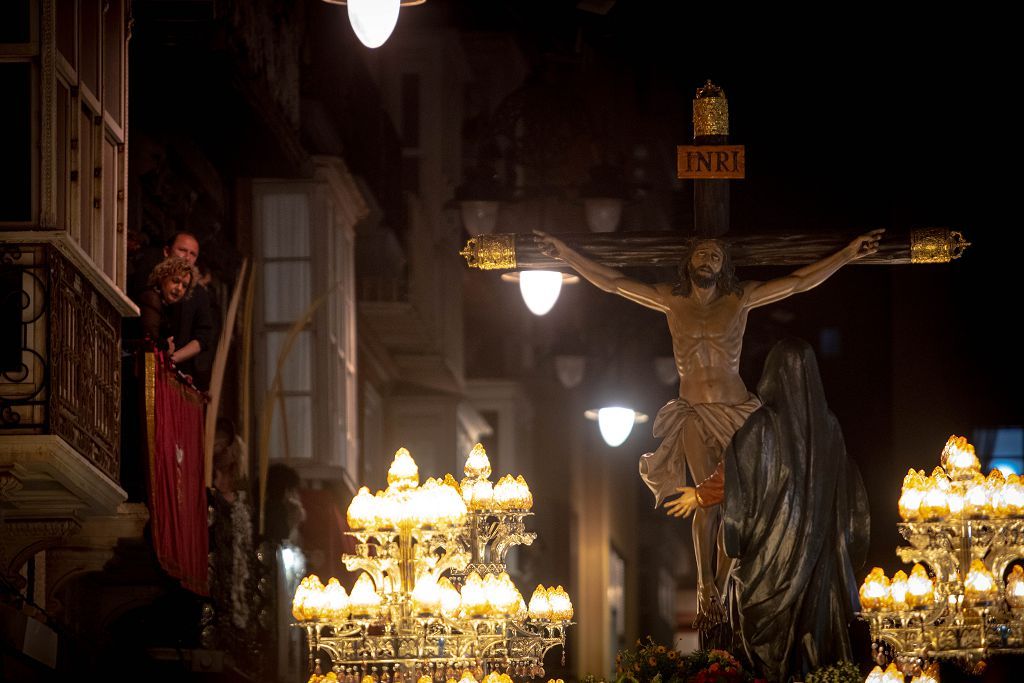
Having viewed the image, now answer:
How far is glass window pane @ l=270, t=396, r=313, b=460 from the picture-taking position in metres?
25.8

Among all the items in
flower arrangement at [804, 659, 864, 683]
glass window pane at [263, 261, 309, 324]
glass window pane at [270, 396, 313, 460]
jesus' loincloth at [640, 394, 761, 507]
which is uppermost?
glass window pane at [263, 261, 309, 324]

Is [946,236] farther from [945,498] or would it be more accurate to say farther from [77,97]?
[77,97]

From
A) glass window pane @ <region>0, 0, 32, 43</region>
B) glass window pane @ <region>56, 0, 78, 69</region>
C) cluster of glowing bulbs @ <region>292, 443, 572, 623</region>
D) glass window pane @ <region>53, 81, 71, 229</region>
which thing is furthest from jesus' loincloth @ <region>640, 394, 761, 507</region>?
glass window pane @ <region>0, 0, 32, 43</region>

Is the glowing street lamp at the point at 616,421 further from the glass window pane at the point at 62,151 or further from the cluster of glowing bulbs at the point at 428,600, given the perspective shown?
the glass window pane at the point at 62,151

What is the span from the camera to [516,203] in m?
24.6

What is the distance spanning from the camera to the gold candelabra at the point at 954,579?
17.1 meters

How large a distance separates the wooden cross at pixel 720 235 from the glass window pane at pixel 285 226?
21.0ft

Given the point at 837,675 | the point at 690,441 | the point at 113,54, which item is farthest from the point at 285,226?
the point at 837,675

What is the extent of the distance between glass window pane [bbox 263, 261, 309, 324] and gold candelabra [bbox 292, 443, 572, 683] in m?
7.95

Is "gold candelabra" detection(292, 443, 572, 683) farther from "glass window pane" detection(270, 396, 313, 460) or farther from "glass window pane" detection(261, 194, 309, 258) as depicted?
"glass window pane" detection(261, 194, 309, 258)

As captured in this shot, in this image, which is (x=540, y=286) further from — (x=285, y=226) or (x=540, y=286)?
(x=285, y=226)

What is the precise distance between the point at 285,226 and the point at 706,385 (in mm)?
8078

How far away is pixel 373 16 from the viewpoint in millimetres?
18391

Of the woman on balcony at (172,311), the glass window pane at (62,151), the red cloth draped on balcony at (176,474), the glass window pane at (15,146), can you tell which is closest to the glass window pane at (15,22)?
the glass window pane at (15,146)
